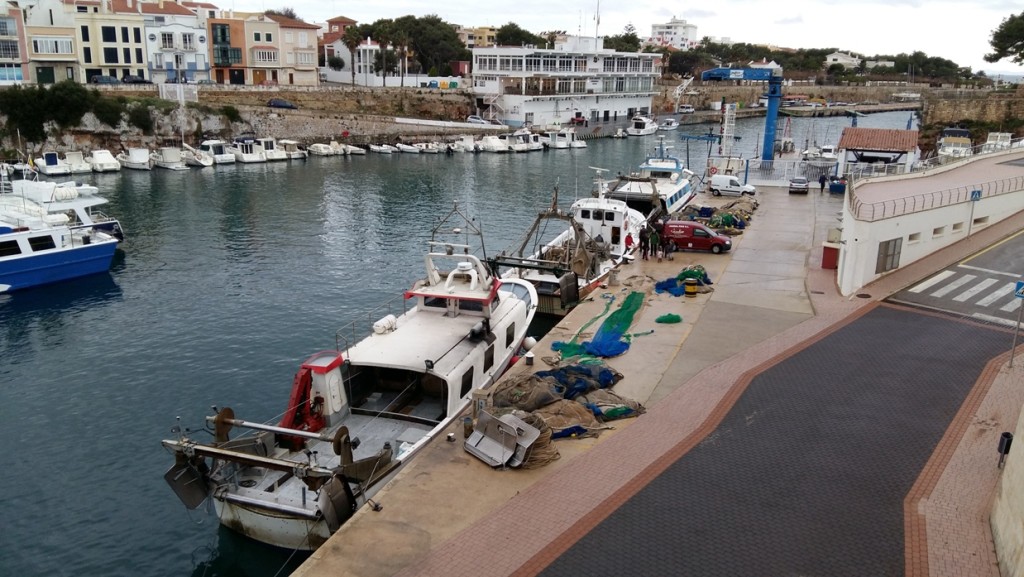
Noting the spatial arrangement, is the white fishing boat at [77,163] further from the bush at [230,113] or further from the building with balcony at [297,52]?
the building with balcony at [297,52]

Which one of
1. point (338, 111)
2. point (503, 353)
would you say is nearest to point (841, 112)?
point (338, 111)

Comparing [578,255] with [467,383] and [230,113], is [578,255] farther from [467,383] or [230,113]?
[230,113]

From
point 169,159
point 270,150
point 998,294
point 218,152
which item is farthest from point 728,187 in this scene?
point 169,159

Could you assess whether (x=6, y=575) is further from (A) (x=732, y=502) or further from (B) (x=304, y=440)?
(A) (x=732, y=502)

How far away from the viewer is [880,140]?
167 ft

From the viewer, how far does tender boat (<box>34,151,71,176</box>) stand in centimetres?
6425

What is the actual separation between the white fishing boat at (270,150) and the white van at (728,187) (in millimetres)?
45905

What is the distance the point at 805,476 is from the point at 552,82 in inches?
3851

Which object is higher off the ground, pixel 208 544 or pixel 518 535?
pixel 518 535

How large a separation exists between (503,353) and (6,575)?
39.4 ft

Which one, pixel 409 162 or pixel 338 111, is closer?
→ pixel 409 162

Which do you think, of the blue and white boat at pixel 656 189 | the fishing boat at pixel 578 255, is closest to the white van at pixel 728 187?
the blue and white boat at pixel 656 189

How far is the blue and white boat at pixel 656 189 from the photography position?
3741cm

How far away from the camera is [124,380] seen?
942 inches
